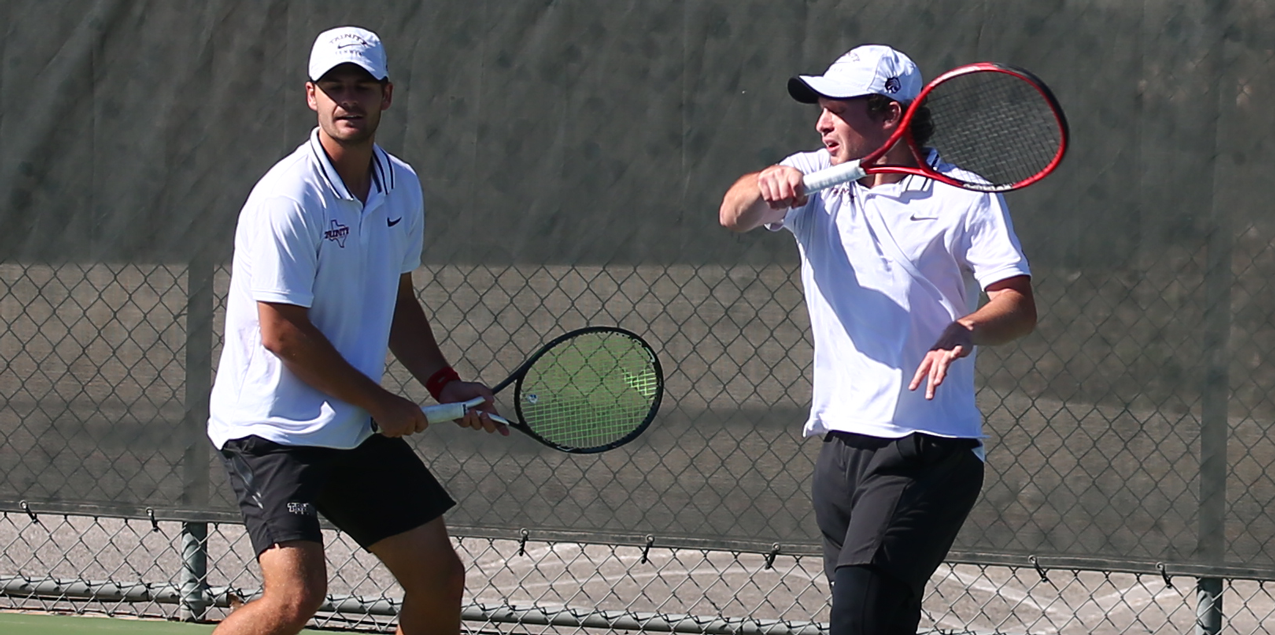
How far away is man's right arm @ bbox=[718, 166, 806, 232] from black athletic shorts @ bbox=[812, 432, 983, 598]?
19.2 inches

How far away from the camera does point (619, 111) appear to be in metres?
4.14

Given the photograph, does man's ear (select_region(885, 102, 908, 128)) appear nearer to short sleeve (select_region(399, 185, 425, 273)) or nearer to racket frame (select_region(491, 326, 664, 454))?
racket frame (select_region(491, 326, 664, 454))

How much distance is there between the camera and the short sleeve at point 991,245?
286cm

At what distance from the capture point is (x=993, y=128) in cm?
300

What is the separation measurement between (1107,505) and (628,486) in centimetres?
140

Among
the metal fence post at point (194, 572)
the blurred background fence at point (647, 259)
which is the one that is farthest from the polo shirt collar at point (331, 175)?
the metal fence post at point (194, 572)

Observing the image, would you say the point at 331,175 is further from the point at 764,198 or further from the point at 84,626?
the point at 84,626

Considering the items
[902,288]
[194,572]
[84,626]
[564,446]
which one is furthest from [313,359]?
[84,626]

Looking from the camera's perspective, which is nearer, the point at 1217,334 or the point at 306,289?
the point at 306,289

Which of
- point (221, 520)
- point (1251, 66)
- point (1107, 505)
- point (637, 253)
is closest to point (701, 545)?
point (637, 253)

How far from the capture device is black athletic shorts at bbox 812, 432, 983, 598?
2.83 metres

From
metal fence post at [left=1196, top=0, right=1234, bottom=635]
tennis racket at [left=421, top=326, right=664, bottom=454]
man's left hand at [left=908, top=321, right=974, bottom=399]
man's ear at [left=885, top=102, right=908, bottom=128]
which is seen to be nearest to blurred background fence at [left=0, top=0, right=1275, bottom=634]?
metal fence post at [left=1196, top=0, right=1234, bottom=635]

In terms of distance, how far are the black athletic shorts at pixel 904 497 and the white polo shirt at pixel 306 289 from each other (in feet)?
3.44

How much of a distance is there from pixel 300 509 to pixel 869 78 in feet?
4.89
